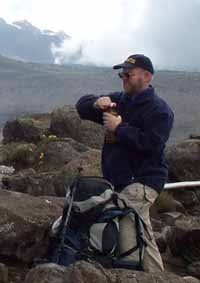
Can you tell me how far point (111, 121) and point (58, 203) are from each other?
2364 millimetres

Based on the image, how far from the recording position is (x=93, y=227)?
545 centimetres

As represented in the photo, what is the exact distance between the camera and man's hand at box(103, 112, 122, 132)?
5.45m

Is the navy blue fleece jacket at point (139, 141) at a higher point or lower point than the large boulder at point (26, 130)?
higher

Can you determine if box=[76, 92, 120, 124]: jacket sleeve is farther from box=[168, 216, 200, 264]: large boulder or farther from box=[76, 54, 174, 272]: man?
box=[168, 216, 200, 264]: large boulder

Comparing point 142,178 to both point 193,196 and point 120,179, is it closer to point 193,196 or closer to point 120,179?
point 120,179

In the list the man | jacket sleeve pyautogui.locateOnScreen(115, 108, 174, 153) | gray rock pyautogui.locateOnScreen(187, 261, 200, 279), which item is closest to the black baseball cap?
the man

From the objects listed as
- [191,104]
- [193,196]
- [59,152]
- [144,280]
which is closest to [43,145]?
[59,152]

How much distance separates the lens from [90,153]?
11266mm

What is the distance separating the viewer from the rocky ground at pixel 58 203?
5.09 metres

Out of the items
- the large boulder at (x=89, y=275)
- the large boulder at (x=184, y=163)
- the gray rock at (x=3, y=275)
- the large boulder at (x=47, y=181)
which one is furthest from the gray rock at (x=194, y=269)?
the large boulder at (x=184, y=163)

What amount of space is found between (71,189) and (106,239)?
55 cm

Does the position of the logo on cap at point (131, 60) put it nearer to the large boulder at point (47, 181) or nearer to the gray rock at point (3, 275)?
the gray rock at point (3, 275)

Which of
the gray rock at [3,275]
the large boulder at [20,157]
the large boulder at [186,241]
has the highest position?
the gray rock at [3,275]

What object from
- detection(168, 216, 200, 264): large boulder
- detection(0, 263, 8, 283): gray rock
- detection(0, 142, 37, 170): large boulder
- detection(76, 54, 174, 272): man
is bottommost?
detection(0, 142, 37, 170): large boulder
